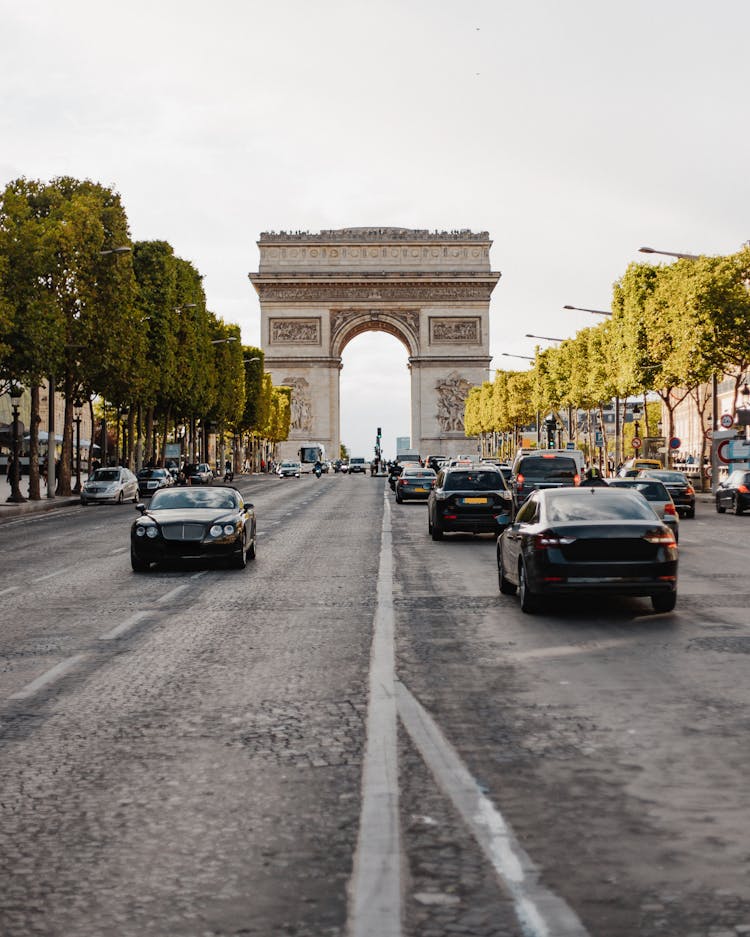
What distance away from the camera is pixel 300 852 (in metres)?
5.40

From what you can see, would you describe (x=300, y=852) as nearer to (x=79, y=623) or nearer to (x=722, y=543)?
(x=79, y=623)

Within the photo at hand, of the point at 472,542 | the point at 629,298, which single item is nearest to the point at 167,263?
the point at 629,298

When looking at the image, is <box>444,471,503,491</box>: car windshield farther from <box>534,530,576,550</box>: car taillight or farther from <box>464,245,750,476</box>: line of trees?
<box>464,245,750,476</box>: line of trees

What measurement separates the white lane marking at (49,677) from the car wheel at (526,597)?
500cm

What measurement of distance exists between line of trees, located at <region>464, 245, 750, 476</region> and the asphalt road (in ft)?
132

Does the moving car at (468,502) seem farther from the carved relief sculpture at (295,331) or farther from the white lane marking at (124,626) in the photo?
the carved relief sculpture at (295,331)

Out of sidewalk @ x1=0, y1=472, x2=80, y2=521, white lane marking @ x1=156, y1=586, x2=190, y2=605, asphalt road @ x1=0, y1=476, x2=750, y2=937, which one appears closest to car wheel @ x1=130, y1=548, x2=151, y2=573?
white lane marking @ x1=156, y1=586, x2=190, y2=605

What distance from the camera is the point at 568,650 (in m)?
11.5

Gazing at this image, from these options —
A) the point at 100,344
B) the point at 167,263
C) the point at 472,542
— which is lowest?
the point at 472,542

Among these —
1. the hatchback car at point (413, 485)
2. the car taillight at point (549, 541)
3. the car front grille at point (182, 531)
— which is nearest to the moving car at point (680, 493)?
the hatchback car at point (413, 485)

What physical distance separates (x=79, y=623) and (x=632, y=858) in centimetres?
938

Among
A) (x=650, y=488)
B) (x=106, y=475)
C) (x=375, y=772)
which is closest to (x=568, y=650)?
(x=375, y=772)

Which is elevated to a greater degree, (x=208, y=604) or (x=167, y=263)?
(x=167, y=263)

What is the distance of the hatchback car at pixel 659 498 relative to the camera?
2402 centimetres
